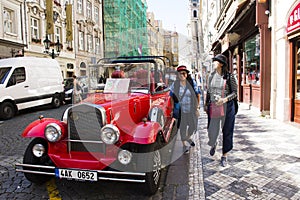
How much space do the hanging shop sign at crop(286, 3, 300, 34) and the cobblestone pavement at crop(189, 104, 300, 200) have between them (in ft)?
8.60

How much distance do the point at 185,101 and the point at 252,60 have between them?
7.15 m

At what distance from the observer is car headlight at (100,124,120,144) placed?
3.33 meters

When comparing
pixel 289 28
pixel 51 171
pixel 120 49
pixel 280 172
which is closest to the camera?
pixel 51 171

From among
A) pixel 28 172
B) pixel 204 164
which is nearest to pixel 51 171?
pixel 28 172

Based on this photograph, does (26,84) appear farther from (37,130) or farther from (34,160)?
(34,160)

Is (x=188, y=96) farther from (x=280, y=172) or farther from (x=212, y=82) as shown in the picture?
(x=280, y=172)

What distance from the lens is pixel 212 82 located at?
462 cm

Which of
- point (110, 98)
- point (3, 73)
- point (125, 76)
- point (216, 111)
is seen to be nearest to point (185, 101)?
point (216, 111)

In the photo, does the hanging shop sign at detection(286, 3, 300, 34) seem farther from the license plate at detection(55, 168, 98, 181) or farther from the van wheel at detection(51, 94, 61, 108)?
the van wheel at detection(51, 94, 61, 108)

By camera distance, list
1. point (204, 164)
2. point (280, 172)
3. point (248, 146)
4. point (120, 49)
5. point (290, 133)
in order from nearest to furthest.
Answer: point (280, 172)
point (204, 164)
point (248, 146)
point (290, 133)
point (120, 49)

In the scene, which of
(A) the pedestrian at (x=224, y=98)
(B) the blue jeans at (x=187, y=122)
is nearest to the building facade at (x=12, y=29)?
(B) the blue jeans at (x=187, y=122)

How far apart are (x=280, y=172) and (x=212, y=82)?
1.79m

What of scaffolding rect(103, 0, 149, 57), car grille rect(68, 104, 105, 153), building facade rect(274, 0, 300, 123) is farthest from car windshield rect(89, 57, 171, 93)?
scaffolding rect(103, 0, 149, 57)

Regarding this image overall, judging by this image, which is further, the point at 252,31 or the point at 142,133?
the point at 252,31
